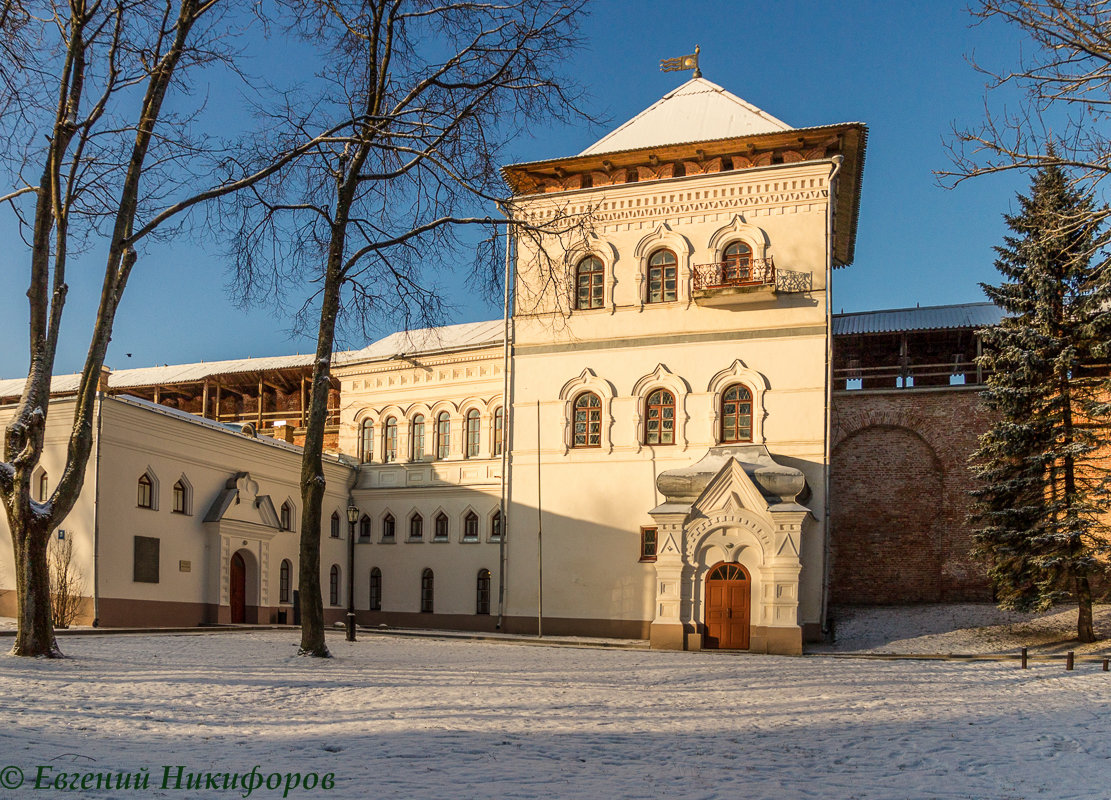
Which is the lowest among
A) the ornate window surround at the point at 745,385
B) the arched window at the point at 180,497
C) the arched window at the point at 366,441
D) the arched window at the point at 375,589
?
the arched window at the point at 375,589

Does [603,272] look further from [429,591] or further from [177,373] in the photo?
[177,373]

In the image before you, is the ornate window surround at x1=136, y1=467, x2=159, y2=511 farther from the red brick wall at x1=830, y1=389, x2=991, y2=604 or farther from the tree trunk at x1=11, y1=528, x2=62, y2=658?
the red brick wall at x1=830, y1=389, x2=991, y2=604

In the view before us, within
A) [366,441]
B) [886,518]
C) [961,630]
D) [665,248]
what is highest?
[665,248]

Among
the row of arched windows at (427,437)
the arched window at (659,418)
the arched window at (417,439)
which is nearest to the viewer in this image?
the arched window at (659,418)

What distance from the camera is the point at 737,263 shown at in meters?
25.2

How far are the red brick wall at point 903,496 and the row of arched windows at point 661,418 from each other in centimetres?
559

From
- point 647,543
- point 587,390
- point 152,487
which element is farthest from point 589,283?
point 152,487

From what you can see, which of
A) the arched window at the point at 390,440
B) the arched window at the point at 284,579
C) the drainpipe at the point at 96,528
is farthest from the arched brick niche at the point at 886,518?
the drainpipe at the point at 96,528

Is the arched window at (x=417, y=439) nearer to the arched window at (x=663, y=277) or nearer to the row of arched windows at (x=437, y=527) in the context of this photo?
the row of arched windows at (x=437, y=527)

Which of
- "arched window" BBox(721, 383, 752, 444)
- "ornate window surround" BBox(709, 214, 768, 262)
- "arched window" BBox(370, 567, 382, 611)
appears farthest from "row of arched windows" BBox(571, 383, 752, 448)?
"arched window" BBox(370, 567, 382, 611)

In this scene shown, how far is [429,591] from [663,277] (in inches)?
474

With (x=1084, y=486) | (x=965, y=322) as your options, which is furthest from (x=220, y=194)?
(x=965, y=322)

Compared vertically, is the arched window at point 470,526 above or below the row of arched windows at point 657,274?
below

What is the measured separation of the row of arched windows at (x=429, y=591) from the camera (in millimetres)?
29716
